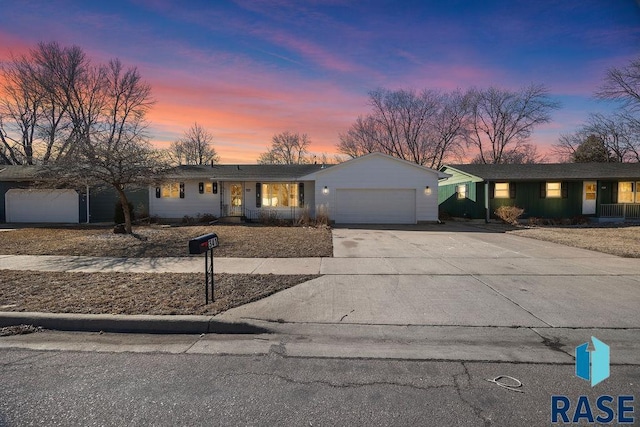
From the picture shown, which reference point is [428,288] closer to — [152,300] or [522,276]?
[522,276]

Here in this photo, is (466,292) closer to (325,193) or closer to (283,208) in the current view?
(325,193)

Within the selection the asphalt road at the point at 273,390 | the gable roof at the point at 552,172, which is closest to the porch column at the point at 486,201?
the gable roof at the point at 552,172

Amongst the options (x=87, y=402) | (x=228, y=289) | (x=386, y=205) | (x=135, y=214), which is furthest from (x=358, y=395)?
(x=135, y=214)

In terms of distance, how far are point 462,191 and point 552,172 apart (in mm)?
5296

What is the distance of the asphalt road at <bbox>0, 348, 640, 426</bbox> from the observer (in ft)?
8.04

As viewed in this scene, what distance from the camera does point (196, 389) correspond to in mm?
2826

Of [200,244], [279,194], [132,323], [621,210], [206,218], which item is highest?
[279,194]

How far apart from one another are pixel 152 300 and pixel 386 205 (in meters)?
15.7

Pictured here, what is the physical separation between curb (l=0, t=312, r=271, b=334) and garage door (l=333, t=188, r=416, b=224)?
49.4ft

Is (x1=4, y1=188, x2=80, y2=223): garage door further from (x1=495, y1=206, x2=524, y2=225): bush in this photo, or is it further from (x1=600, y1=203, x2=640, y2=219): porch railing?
(x1=600, y1=203, x2=640, y2=219): porch railing

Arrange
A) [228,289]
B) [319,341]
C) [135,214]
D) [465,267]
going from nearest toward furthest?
[319,341] → [228,289] → [465,267] → [135,214]

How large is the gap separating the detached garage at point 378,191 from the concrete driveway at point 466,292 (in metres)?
9.72

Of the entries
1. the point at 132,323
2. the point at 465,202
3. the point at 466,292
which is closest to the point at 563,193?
the point at 465,202

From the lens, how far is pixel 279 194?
20.0m
